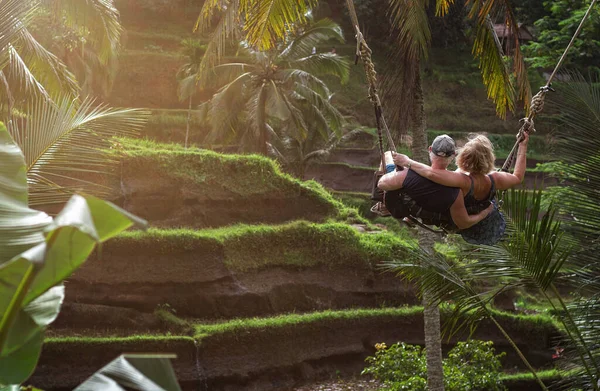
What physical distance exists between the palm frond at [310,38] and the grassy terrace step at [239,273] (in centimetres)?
547

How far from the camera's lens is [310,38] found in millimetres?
20094

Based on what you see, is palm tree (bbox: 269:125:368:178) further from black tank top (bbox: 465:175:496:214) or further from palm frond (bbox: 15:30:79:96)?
black tank top (bbox: 465:175:496:214)

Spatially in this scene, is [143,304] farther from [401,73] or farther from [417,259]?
[417,259]

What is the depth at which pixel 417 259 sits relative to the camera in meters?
7.32

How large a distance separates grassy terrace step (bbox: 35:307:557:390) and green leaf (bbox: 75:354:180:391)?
409 inches

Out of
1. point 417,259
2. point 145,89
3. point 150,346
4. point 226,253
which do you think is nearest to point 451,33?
point 145,89

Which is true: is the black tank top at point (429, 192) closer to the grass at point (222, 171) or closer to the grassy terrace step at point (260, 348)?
the grassy terrace step at point (260, 348)

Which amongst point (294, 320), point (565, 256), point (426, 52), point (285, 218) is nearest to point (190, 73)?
point (285, 218)

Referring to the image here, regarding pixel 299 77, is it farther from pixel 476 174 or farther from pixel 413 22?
pixel 476 174

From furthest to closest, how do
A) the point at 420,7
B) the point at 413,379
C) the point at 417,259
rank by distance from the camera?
1. the point at 413,379
2. the point at 420,7
3. the point at 417,259

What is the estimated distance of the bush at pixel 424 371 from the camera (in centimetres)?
1059

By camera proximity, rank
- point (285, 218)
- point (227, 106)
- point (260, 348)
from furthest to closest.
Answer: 1. point (227, 106)
2. point (285, 218)
3. point (260, 348)

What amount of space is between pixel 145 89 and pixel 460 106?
13.4m

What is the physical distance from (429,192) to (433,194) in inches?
1.2
